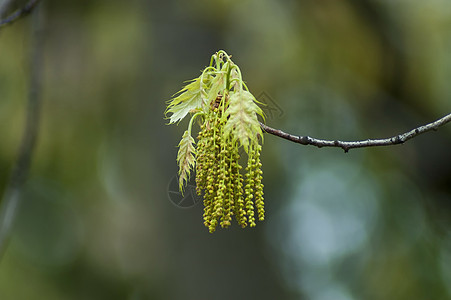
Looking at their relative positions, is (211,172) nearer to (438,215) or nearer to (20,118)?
(438,215)

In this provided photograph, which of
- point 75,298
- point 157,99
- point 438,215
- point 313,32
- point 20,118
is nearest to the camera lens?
point 157,99

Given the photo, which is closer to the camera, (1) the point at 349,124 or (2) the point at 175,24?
(2) the point at 175,24

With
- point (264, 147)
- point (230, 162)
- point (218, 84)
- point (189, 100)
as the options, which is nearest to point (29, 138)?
point (189, 100)

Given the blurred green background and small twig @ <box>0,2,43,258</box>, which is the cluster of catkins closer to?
small twig @ <box>0,2,43,258</box>

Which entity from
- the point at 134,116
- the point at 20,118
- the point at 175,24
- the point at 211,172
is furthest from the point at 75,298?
the point at 211,172

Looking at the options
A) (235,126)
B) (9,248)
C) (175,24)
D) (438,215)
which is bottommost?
(235,126)

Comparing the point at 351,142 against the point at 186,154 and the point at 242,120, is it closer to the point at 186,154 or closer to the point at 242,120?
the point at 242,120

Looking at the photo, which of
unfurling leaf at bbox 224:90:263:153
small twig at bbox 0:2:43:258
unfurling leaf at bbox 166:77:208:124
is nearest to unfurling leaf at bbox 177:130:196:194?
unfurling leaf at bbox 166:77:208:124
